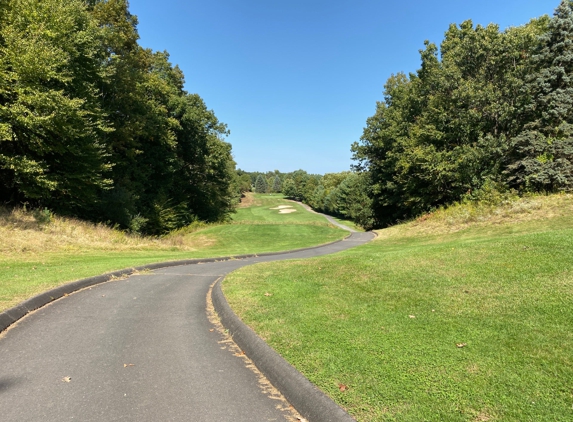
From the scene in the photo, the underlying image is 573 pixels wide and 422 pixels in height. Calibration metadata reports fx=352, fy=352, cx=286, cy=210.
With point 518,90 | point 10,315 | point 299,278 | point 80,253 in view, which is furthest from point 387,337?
point 518,90

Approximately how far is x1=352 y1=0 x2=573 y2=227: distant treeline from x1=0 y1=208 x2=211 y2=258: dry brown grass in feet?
80.0

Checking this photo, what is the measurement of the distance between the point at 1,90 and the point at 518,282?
21.4 metres

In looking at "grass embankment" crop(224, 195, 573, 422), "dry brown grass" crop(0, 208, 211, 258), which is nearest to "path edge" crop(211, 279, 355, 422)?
"grass embankment" crop(224, 195, 573, 422)

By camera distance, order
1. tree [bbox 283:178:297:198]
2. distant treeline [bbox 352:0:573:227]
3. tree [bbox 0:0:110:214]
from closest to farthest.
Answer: tree [bbox 0:0:110:214] → distant treeline [bbox 352:0:573:227] → tree [bbox 283:178:297:198]

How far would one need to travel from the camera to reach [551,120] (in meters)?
23.3

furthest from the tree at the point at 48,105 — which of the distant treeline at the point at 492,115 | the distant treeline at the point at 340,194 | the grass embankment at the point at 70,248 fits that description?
the distant treeline at the point at 340,194

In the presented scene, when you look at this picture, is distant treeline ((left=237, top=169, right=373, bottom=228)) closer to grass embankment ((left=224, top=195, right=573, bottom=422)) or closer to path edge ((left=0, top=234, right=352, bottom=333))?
path edge ((left=0, top=234, right=352, bottom=333))

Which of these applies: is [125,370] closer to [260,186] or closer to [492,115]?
[492,115]

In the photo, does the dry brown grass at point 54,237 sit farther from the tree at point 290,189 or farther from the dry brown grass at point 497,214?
the tree at point 290,189

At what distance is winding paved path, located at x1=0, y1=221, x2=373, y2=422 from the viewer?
3.48m

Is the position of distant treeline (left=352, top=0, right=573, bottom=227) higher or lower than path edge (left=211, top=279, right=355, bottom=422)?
higher

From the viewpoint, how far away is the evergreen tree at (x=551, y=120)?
2131 centimetres

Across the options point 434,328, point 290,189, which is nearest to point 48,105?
point 434,328

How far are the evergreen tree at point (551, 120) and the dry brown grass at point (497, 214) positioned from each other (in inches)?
70.9
